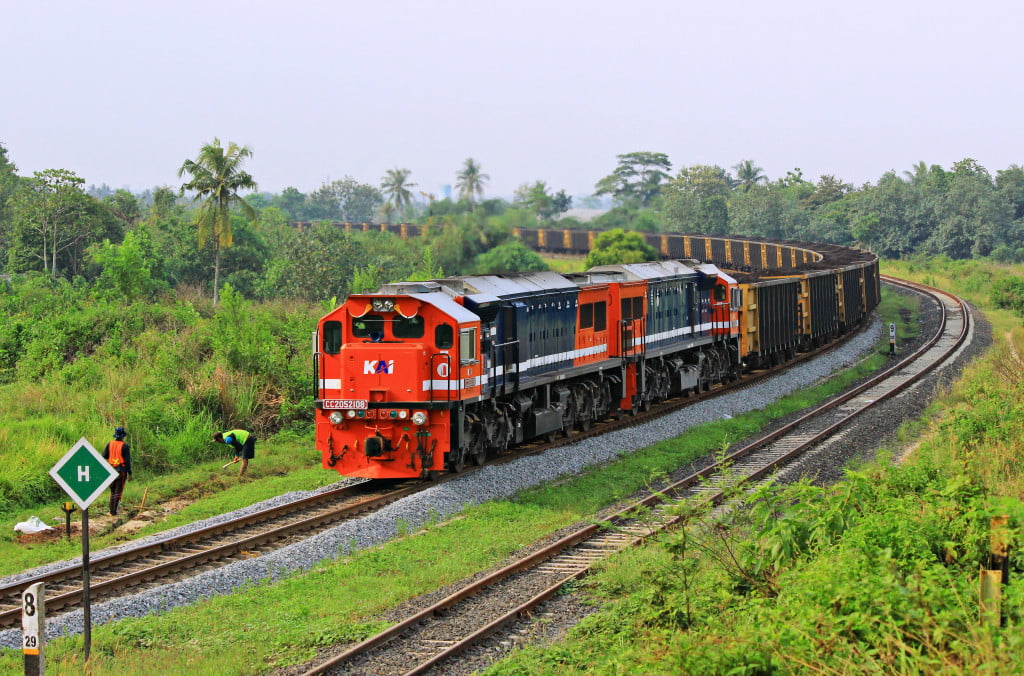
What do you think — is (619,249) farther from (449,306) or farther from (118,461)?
(118,461)

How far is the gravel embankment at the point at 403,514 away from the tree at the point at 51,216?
30.2 metres

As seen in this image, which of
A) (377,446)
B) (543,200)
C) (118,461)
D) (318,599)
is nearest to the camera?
(318,599)

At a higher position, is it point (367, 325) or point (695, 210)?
point (695, 210)

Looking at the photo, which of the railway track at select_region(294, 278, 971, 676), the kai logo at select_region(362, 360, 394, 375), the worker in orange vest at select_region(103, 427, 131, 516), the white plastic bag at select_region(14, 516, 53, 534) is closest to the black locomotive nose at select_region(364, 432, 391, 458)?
the kai logo at select_region(362, 360, 394, 375)

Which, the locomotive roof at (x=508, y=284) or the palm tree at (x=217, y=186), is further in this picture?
the palm tree at (x=217, y=186)

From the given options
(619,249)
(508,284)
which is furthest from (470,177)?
(508,284)

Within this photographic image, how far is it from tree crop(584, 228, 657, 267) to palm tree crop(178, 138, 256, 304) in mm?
19251

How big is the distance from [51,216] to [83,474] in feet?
124

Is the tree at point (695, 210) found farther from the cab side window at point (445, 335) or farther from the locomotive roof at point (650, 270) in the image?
the cab side window at point (445, 335)

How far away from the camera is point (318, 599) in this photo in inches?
450

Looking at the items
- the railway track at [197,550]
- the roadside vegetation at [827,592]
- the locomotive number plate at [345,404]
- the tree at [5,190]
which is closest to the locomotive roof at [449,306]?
the locomotive number plate at [345,404]

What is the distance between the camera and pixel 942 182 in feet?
324

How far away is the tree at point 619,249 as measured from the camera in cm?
5638

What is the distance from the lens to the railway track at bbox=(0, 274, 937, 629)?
1157cm
